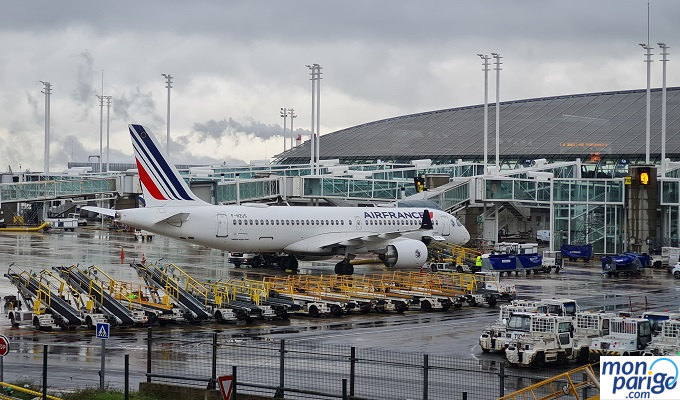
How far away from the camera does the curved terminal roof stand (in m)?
122

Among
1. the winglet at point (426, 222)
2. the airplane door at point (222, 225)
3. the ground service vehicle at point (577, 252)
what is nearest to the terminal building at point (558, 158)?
the ground service vehicle at point (577, 252)

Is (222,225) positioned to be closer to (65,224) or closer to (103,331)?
(103,331)

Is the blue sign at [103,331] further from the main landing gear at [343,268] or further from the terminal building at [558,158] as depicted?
the terminal building at [558,158]

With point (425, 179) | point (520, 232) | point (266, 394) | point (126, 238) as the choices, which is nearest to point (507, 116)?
point (520, 232)

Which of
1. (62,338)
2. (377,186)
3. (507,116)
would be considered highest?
(507,116)

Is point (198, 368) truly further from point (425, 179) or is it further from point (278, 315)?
point (425, 179)

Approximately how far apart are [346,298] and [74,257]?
28047 mm

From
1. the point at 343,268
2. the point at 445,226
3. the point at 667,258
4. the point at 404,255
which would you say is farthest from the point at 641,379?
the point at 667,258

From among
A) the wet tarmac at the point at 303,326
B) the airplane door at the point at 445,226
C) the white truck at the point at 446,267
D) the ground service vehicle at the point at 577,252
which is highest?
the airplane door at the point at 445,226

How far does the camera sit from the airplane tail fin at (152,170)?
5225cm

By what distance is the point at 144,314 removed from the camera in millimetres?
37531

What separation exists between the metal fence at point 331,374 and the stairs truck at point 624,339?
2013 millimetres

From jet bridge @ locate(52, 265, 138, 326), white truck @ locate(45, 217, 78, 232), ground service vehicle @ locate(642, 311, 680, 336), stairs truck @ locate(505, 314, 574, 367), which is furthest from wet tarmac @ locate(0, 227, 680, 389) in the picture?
white truck @ locate(45, 217, 78, 232)

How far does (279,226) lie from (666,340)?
3012 centimetres
